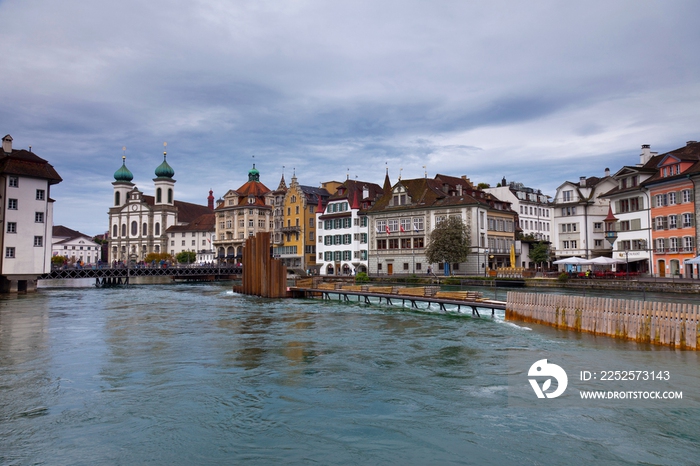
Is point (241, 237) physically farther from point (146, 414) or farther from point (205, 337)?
point (146, 414)

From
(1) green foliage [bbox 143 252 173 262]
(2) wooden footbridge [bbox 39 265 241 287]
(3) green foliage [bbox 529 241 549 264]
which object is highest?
(1) green foliage [bbox 143 252 173 262]

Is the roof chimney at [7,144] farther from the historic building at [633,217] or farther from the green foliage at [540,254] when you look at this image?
the green foliage at [540,254]

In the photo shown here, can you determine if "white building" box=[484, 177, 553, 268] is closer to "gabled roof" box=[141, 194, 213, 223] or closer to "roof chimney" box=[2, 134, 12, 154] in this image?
"roof chimney" box=[2, 134, 12, 154]

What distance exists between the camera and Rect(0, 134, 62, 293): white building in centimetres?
5497

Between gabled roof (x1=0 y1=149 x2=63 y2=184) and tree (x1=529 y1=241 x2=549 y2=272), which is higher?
gabled roof (x1=0 y1=149 x2=63 y2=184)

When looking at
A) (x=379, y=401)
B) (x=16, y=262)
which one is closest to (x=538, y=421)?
(x=379, y=401)

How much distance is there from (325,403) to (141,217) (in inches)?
5668

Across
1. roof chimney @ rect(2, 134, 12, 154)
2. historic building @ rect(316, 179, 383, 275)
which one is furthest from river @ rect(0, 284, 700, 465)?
historic building @ rect(316, 179, 383, 275)

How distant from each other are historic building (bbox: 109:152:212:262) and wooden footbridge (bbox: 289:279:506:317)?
329 feet

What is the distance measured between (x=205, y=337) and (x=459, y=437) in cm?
1674

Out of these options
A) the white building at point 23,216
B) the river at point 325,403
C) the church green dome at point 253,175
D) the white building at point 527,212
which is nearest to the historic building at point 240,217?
the church green dome at point 253,175

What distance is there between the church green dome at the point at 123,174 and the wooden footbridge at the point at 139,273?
62355 mm

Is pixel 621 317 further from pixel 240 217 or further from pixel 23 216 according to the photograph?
pixel 240 217

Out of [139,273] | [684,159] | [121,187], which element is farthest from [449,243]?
[121,187]
